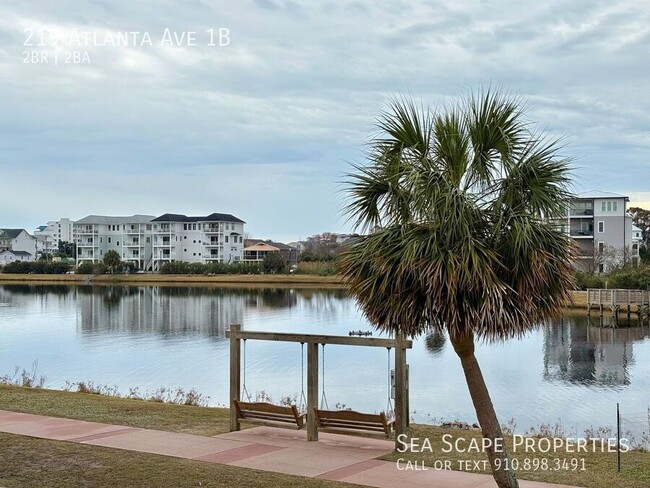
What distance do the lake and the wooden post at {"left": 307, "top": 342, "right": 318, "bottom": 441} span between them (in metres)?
3.98

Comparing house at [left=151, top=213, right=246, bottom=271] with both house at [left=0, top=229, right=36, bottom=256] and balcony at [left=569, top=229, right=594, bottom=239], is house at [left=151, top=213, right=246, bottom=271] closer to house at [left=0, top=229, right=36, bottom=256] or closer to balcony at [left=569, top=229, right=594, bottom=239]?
balcony at [left=569, top=229, right=594, bottom=239]

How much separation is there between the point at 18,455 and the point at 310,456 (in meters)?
4.21

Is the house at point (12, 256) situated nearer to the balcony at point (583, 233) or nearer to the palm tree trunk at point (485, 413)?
the balcony at point (583, 233)

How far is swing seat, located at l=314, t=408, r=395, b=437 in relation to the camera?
478 inches

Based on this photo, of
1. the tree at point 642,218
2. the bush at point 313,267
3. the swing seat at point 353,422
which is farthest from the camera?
the tree at point 642,218

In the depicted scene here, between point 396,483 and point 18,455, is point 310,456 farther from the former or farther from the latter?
point 18,455

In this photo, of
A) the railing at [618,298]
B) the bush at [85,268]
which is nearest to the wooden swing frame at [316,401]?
the railing at [618,298]

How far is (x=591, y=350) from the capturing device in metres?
36.6

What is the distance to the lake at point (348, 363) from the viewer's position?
875 inches

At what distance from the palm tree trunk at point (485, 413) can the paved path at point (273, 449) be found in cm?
93

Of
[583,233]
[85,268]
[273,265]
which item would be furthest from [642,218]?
[85,268]

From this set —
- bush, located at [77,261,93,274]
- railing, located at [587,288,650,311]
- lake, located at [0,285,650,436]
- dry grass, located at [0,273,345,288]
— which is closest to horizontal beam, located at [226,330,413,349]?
lake, located at [0,285,650,436]

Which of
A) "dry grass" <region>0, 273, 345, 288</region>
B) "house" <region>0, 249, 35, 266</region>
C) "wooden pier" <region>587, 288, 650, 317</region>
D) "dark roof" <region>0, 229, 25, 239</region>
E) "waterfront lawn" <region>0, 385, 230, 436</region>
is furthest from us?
"dark roof" <region>0, 229, 25, 239</region>

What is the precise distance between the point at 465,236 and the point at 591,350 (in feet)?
99.9
